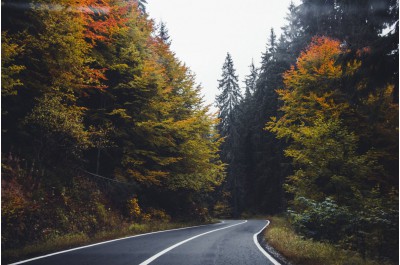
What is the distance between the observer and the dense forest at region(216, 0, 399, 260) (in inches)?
344

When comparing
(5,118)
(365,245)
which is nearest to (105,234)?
(5,118)

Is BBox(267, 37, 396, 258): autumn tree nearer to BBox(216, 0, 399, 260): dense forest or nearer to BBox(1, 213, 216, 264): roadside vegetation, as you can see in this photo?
BBox(216, 0, 399, 260): dense forest

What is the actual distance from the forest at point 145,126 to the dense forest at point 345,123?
2.0 inches

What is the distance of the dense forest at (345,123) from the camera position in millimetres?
8727

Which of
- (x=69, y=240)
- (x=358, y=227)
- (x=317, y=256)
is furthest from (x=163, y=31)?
(x=317, y=256)

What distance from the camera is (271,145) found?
39125 mm

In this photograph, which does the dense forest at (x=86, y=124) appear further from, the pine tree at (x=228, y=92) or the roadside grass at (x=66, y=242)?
the pine tree at (x=228, y=92)

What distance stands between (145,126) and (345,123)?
35.6 ft

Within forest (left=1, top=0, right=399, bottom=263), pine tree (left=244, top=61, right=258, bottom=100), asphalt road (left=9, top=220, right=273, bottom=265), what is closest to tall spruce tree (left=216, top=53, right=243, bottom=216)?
pine tree (left=244, top=61, right=258, bottom=100)

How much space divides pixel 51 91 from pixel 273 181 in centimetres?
3244

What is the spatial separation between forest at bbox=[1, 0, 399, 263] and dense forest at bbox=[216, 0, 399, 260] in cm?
5

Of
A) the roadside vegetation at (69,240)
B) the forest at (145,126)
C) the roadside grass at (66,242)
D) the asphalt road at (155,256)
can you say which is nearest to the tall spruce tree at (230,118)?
the forest at (145,126)

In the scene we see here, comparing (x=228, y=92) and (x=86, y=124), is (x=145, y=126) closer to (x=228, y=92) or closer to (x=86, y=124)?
(x=86, y=124)

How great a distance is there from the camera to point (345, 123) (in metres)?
17.1
